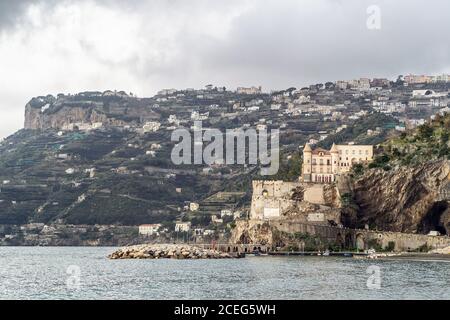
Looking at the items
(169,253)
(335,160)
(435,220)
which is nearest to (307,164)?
(335,160)

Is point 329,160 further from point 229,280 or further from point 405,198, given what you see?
point 229,280

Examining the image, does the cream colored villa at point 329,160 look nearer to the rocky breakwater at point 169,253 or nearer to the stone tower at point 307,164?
the stone tower at point 307,164

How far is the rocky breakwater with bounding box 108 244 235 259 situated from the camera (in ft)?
419

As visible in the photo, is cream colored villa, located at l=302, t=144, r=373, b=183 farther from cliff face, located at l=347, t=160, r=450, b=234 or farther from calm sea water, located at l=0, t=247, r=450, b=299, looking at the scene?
calm sea water, located at l=0, t=247, r=450, b=299

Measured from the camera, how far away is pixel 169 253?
129000 millimetres

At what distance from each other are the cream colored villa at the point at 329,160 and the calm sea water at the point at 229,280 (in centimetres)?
2819

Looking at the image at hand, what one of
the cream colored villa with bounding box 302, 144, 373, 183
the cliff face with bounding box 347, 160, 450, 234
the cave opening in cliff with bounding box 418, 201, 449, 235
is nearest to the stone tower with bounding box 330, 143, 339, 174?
the cream colored villa with bounding box 302, 144, 373, 183

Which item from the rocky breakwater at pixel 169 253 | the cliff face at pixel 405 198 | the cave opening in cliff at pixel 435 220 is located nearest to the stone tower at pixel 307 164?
the cliff face at pixel 405 198

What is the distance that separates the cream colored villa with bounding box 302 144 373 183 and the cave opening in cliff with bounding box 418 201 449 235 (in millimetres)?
13115

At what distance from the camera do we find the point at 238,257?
127188 millimetres

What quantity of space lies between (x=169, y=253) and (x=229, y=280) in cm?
4529

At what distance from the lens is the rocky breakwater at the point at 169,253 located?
419 ft

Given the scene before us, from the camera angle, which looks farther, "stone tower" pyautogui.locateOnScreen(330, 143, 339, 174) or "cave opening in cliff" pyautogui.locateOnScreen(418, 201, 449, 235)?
"stone tower" pyautogui.locateOnScreen(330, 143, 339, 174)
